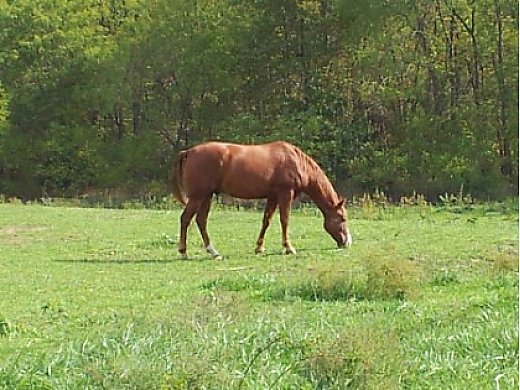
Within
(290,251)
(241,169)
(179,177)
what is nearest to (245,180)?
(241,169)

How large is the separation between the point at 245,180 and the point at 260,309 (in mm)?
5739

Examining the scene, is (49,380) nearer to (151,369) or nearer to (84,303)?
(151,369)

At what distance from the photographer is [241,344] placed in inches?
213

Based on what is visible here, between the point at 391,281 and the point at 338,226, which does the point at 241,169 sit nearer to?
the point at 338,226

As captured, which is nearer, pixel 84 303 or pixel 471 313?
pixel 471 313

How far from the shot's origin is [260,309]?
25.3 ft

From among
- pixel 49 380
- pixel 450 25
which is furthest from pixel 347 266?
pixel 450 25

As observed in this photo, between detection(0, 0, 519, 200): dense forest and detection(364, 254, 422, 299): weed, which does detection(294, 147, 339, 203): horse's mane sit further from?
detection(0, 0, 519, 200): dense forest

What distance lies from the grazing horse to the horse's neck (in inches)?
3.5

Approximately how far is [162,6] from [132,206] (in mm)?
12045

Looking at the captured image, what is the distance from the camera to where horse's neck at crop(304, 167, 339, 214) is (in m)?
14.0

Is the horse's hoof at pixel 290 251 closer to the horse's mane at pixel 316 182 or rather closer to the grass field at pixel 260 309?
the grass field at pixel 260 309

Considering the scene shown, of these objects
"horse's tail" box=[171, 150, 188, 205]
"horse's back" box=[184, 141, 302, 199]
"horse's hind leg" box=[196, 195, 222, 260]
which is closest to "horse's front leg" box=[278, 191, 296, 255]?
"horse's back" box=[184, 141, 302, 199]

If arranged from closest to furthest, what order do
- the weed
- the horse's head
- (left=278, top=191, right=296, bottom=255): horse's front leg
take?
the weed
(left=278, top=191, right=296, bottom=255): horse's front leg
the horse's head
